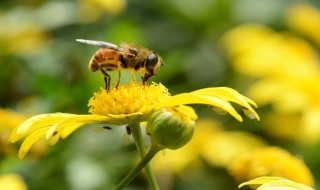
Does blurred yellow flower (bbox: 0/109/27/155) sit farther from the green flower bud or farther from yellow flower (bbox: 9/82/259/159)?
the green flower bud

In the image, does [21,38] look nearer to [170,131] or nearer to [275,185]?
[170,131]

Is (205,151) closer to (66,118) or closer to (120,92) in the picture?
(120,92)

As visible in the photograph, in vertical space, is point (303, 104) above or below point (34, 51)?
below

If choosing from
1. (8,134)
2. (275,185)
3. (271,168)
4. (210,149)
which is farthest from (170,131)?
(210,149)

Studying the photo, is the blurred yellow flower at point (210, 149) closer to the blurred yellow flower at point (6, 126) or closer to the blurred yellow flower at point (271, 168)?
the blurred yellow flower at point (6, 126)

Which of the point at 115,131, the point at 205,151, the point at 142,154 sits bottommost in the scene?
the point at 205,151

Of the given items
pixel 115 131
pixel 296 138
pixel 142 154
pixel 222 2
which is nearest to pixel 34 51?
pixel 115 131
